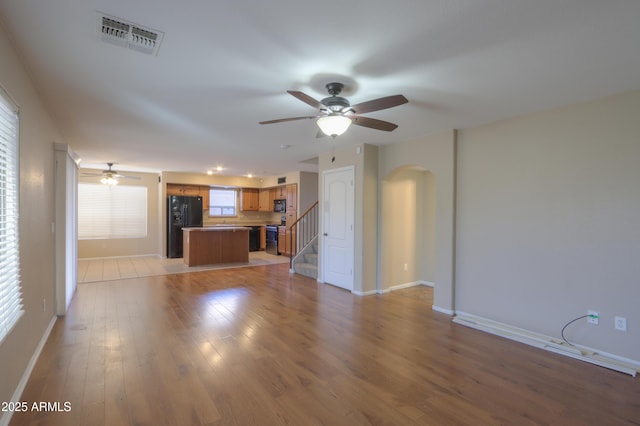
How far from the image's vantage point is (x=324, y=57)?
229 centimetres

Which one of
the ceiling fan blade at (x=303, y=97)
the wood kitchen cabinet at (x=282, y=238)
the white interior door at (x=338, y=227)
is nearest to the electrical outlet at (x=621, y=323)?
the white interior door at (x=338, y=227)

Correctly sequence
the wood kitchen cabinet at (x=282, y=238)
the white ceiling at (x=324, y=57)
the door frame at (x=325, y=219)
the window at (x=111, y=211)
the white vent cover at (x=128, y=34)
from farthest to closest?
the wood kitchen cabinet at (x=282, y=238) → the window at (x=111, y=211) → the door frame at (x=325, y=219) → the white vent cover at (x=128, y=34) → the white ceiling at (x=324, y=57)

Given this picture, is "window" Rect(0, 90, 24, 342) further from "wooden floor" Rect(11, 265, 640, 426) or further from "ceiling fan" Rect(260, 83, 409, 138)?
"ceiling fan" Rect(260, 83, 409, 138)

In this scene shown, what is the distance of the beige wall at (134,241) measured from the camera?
843 cm

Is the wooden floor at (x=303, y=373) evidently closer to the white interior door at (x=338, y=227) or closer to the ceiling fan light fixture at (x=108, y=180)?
the white interior door at (x=338, y=227)

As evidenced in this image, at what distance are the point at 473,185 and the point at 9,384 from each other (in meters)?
4.80

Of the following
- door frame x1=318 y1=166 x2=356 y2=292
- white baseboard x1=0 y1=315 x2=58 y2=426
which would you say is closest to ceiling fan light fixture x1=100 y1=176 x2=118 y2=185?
white baseboard x1=0 y1=315 x2=58 y2=426

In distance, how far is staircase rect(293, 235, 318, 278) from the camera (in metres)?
6.54

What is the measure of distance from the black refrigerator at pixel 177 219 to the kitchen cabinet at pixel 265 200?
2.41 m

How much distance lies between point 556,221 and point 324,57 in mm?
2979

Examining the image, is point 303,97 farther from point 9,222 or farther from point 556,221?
point 556,221

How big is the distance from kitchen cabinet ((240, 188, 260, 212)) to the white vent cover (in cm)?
853

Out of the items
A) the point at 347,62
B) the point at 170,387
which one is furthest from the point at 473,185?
the point at 170,387

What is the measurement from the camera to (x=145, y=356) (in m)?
2.93
